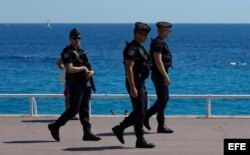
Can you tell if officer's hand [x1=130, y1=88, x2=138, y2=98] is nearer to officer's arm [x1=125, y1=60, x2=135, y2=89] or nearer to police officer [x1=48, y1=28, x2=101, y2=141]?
officer's arm [x1=125, y1=60, x2=135, y2=89]

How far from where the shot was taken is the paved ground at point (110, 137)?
36.5ft

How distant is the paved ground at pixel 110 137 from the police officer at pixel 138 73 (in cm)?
39

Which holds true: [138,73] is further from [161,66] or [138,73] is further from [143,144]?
[161,66]

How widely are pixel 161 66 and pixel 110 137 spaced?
141 centimetres

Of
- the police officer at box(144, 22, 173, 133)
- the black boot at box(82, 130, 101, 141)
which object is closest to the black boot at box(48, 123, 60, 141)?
the black boot at box(82, 130, 101, 141)

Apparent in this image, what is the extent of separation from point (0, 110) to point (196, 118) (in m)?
27.4

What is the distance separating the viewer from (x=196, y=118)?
15078 millimetres

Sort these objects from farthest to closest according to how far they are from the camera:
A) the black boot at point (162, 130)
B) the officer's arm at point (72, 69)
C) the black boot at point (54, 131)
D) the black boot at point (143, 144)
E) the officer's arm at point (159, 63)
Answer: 1. the black boot at point (162, 130)
2. the officer's arm at point (159, 63)
3. the black boot at point (54, 131)
4. the officer's arm at point (72, 69)
5. the black boot at point (143, 144)

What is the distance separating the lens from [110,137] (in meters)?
12.6

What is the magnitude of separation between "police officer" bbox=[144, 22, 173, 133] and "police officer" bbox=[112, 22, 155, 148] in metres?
1.07

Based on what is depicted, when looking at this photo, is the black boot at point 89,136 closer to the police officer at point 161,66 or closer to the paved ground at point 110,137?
the paved ground at point 110,137

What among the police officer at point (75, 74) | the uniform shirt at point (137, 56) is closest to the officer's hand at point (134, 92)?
the uniform shirt at point (137, 56)

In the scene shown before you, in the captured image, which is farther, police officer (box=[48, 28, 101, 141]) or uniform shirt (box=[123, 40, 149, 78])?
police officer (box=[48, 28, 101, 141])

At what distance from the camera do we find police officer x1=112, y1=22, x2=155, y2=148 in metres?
11.1
